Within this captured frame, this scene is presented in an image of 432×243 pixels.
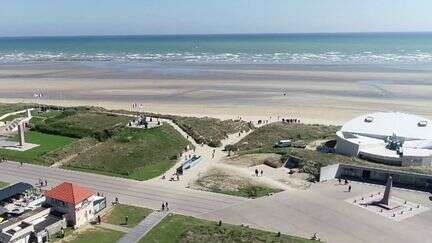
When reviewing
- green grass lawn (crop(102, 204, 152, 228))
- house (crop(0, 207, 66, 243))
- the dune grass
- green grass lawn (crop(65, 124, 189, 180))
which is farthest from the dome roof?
house (crop(0, 207, 66, 243))

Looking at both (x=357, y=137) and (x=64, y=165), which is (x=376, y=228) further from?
(x=64, y=165)

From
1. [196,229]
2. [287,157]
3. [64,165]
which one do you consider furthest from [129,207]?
[287,157]

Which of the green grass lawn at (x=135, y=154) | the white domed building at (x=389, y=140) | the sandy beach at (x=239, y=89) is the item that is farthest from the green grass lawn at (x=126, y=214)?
the sandy beach at (x=239, y=89)

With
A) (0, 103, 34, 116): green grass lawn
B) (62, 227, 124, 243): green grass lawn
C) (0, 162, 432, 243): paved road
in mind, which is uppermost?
(0, 103, 34, 116): green grass lawn

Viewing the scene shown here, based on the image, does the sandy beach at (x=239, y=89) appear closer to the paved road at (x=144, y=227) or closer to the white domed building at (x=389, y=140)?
the white domed building at (x=389, y=140)

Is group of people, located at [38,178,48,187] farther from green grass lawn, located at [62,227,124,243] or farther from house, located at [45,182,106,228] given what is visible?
green grass lawn, located at [62,227,124,243]

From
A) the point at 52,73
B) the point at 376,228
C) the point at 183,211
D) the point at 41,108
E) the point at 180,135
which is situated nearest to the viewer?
the point at 376,228
